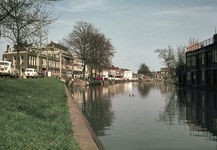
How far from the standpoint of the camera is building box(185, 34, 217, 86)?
115ft

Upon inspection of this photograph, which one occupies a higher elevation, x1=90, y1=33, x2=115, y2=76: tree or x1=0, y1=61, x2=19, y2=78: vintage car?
x1=90, y1=33, x2=115, y2=76: tree

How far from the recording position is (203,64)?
4019 cm

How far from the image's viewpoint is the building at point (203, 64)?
115 feet

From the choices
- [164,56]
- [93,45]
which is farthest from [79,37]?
[164,56]

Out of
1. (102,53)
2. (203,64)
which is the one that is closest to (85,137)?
(203,64)

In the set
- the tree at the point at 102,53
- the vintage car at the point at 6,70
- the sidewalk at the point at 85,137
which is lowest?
the sidewalk at the point at 85,137

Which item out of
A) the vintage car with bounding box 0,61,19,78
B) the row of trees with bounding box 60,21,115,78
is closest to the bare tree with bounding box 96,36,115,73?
the row of trees with bounding box 60,21,115,78

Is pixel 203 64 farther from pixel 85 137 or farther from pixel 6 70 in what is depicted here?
pixel 85 137

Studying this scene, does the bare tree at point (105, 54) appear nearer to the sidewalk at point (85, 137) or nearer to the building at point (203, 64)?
the building at point (203, 64)

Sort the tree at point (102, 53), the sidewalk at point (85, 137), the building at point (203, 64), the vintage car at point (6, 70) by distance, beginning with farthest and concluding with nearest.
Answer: the tree at point (102, 53) → the building at point (203, 64) → the vintage car at point (6, 70) → the sidewalk at point (85, 137)

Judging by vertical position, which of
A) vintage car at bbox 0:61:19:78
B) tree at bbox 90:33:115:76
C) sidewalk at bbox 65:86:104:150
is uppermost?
tree at bbox 90:33:115:76

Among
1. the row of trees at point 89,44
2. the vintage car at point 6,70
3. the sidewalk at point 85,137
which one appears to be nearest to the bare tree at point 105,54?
the row of trees at point 89,44

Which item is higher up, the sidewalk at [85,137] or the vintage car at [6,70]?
the vintage car at [6,70]

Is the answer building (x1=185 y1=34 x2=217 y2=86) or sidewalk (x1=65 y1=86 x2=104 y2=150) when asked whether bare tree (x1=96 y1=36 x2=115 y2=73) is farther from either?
sidewalk (x1=65 y1=86 x2=104 y2=150)
